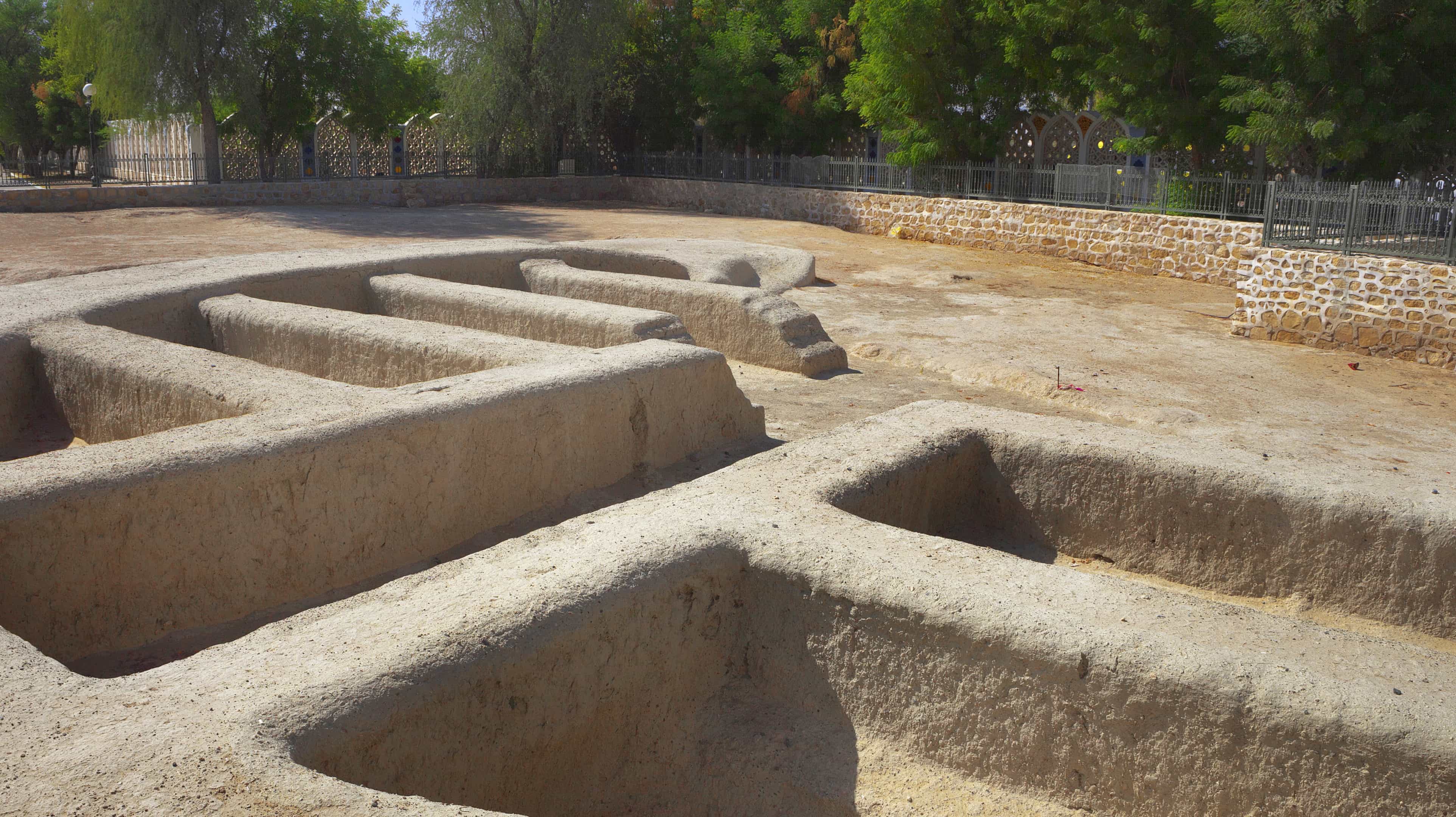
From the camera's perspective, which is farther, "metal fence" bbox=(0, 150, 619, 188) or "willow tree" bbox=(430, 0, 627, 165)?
"willow tree" bbox=(430, 0, 627, 165)

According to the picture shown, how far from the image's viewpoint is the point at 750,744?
3.30 meters

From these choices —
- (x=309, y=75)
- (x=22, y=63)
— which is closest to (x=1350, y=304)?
(x=309, y=75)

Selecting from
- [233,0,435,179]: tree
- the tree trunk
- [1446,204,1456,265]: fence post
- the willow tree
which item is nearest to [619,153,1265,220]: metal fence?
the willow tree

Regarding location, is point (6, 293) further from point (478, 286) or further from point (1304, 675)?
point (1304, 675)

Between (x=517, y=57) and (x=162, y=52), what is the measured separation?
649 cm

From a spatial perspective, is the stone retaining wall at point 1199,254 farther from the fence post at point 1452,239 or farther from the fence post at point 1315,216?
the fence post at point 1315,216

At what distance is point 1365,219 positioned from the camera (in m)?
10.0

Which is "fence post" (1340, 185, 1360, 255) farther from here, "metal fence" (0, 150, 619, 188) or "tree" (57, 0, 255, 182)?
"tree" (57, 0, 255, 182)

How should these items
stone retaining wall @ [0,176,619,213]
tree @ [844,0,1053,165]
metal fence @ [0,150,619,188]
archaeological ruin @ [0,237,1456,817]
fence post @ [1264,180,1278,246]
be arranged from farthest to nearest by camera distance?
metal fence @ [0,150,619,188] < stone retaining wall @ [0,176,619,213] < tree @ [844,0,1053,165] < fence post @ [1264,180,1278,246] < archaeological ruin @ [0,237,1456,817]

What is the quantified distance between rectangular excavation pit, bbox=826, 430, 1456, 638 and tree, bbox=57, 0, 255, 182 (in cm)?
1860

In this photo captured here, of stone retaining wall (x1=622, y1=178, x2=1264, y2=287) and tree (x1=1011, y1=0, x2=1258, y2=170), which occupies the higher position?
tree (x1=1011, y1=0, x2=1258, y2=170)

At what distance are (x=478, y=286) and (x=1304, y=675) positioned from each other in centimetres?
666

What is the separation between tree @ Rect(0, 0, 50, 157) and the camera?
30.9 meters

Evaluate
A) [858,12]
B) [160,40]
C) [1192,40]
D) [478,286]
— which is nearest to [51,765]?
[478,286]
